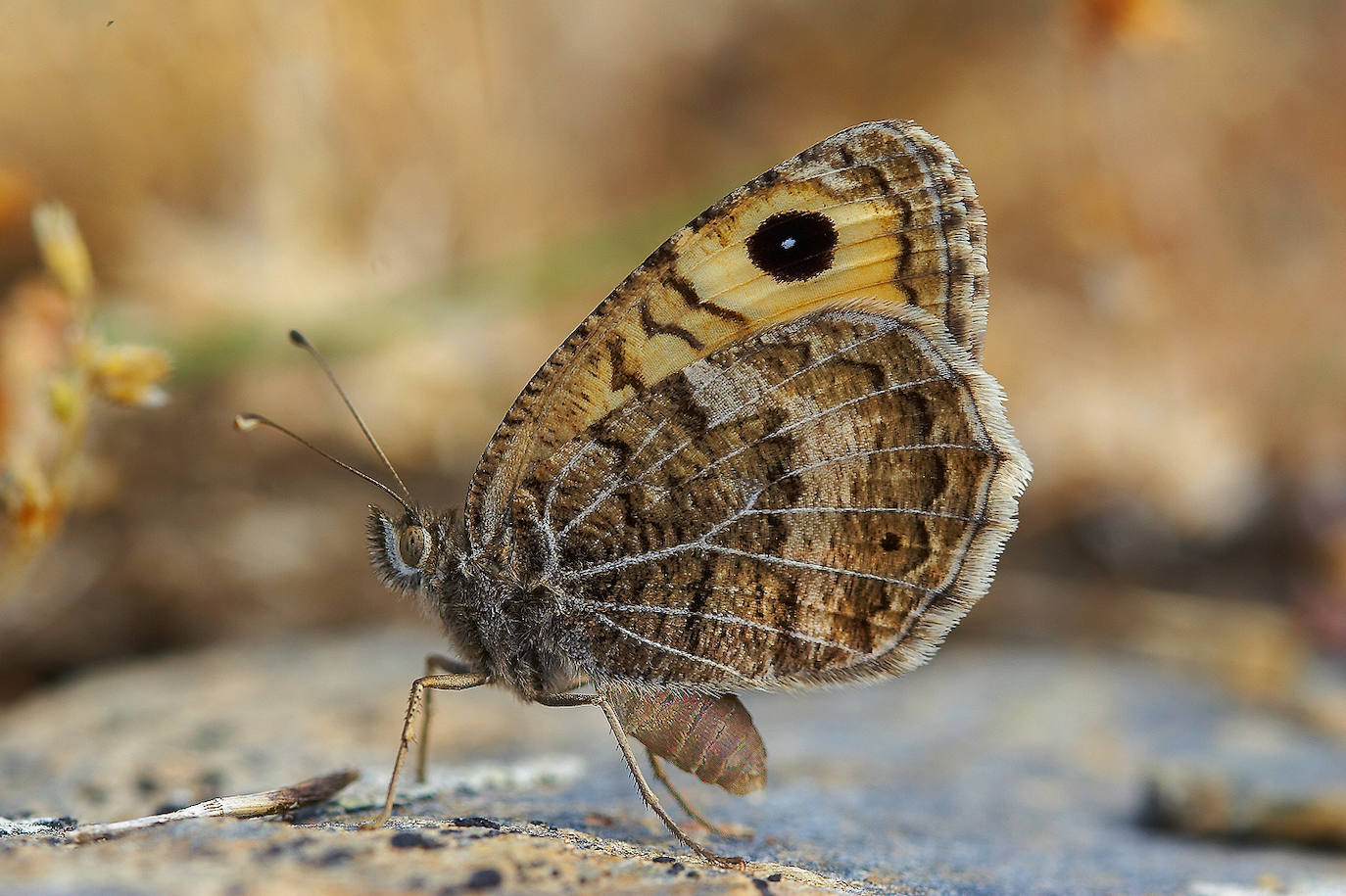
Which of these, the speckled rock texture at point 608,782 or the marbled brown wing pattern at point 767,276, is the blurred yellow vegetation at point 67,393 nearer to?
the speckled rock texture at point 608,782

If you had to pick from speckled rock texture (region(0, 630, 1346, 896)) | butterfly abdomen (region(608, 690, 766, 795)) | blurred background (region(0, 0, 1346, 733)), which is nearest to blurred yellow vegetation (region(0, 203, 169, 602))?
blurred background (region(0, 0, 1346, 733))

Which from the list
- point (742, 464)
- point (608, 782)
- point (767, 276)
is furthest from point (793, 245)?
point (608, 782)

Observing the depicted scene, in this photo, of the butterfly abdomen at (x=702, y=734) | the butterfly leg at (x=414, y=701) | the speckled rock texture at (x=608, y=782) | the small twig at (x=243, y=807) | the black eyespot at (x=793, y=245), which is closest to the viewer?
the speckled rock texture at (x=608, y=782)

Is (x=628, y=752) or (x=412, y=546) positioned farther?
(x=412, y=546)

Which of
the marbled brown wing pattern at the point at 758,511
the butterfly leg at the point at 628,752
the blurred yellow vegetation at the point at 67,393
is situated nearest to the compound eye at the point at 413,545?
the marbled brown wing pattern at the point at 758,511

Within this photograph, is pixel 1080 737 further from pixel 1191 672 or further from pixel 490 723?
pixel 490 723

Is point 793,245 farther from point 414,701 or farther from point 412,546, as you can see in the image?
point 414,701

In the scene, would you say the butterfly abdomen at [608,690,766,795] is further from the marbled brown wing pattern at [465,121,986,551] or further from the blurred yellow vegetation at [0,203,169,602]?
the blurred yellow vegetation at [0,203,169,602]
